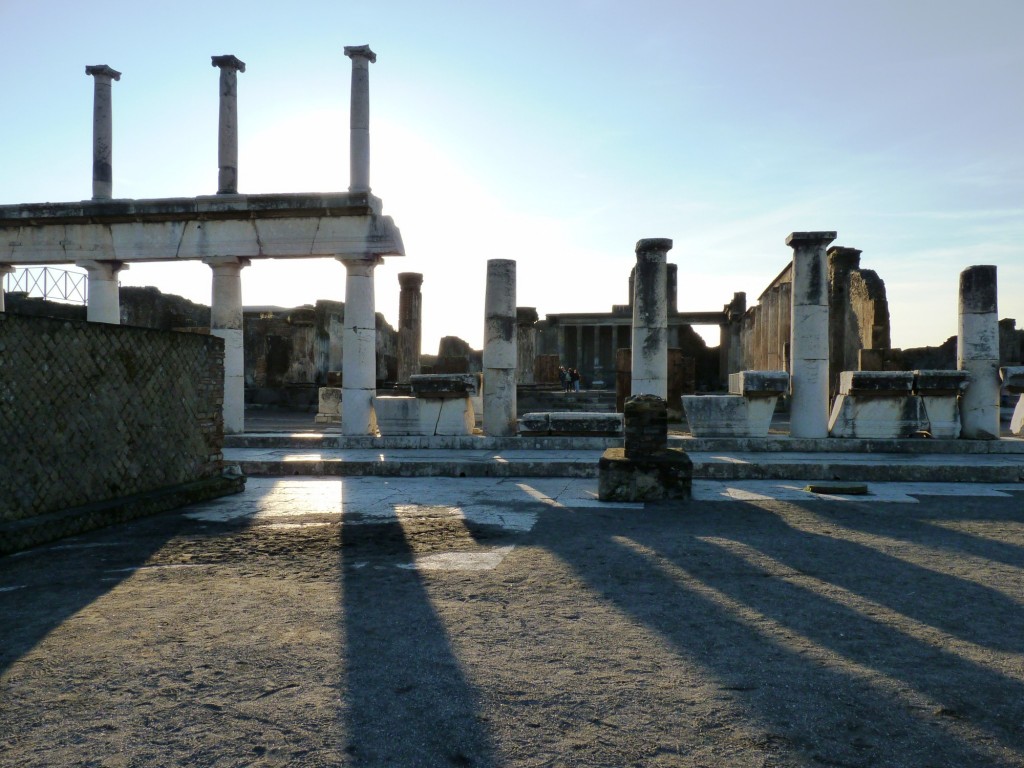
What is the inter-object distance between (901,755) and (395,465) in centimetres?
702

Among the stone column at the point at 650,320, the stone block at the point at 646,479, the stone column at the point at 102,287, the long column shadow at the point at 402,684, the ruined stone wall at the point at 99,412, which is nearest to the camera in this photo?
the long column shadow at the point at 402,684

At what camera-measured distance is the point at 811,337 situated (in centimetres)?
1070

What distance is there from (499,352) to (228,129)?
18.7ft

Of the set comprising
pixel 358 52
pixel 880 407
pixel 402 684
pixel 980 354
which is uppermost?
pixel 358 52

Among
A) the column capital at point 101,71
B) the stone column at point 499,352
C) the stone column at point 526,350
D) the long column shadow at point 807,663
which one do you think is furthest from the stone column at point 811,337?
the stone column at point 526,350

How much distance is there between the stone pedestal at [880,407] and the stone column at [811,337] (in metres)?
0.35

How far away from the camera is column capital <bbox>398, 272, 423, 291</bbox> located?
74.4 feet

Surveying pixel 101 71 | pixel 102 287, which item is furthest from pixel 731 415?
pixel 101 71

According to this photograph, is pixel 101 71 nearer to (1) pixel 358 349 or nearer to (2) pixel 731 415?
→ (1) pixel 358 349

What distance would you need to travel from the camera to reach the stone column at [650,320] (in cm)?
1101

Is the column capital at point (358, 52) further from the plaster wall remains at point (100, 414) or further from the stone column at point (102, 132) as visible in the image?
the plaster wall remains at point (100, 414)

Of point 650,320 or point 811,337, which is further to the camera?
point 650,320

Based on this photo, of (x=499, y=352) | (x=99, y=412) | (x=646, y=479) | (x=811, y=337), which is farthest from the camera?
(x=499, y=352)

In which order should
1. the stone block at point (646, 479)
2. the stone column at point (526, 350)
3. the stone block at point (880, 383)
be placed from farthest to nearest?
A: the stone column at point (526, 350) → the stone block at point (880, 383) → the stone block at point (646, 479)
